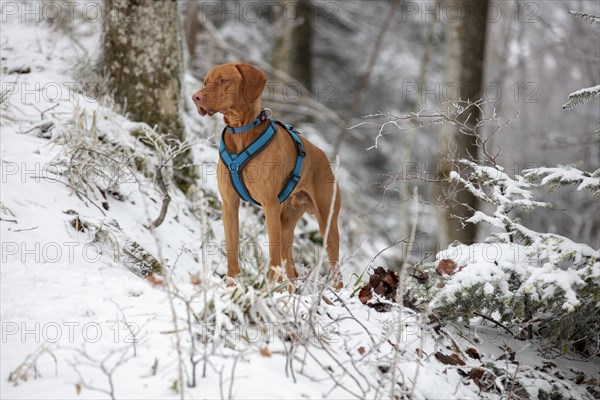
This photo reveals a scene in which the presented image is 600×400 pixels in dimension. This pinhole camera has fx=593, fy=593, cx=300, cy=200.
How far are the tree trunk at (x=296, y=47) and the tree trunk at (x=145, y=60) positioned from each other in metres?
6.36

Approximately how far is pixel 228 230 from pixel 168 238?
150 cm

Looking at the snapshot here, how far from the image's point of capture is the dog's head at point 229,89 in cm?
363

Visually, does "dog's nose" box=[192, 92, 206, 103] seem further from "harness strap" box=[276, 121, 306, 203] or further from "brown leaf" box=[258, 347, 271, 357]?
"brown leaf" box=[258, 347, 271, 357]

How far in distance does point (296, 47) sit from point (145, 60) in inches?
271

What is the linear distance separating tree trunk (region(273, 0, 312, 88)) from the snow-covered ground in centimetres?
759

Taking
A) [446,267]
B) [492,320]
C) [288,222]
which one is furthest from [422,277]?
[288,222]

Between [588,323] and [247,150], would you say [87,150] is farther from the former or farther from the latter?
[588,323]

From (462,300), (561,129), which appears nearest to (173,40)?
(462,300)

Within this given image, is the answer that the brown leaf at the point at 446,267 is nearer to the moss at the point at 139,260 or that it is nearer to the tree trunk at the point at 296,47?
the moss at the point at 139,260

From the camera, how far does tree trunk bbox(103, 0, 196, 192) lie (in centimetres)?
629

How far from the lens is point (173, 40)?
648 cm

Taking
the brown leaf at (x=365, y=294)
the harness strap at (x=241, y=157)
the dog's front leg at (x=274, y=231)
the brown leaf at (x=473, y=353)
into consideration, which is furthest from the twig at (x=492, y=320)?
the harness strap at (x=241, y=157)

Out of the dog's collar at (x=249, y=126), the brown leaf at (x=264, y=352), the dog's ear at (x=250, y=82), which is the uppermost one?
the dog's ear at (x=250, y=82)

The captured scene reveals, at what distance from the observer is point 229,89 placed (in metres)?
3.72
